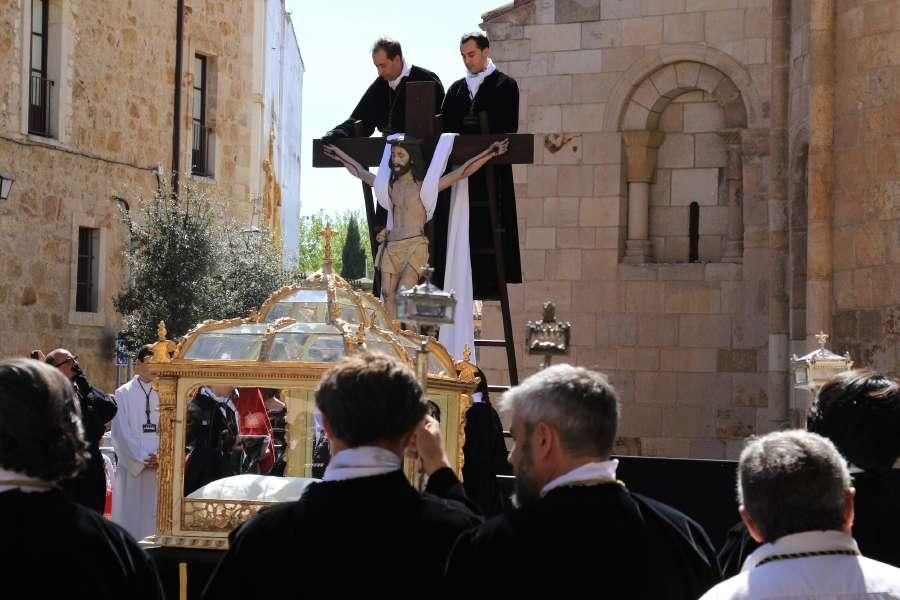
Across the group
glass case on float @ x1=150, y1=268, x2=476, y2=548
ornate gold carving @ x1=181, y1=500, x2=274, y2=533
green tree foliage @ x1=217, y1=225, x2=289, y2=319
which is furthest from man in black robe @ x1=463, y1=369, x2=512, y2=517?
green tree foliage @ x1=217, y1=225, x2=289, y2=319

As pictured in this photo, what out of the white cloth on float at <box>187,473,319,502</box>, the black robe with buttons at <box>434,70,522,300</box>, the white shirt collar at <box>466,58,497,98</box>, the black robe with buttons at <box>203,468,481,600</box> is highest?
the white shirt collar at <box>466,58,497,98</box>

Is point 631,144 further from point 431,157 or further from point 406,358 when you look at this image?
point 406,358

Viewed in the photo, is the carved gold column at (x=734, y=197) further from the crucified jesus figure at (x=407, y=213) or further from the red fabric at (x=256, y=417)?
the red fabric at (x=256, y=417)

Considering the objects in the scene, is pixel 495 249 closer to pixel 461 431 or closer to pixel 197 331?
pixel 461 431

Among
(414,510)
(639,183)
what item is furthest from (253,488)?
(639,183)

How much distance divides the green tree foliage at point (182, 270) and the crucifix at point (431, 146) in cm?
1415

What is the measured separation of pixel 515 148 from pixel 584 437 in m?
5.71

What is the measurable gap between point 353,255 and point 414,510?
175 ft

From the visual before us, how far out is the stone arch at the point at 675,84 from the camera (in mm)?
16391

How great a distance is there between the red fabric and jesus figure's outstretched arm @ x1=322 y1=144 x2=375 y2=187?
A: 10.3 feet

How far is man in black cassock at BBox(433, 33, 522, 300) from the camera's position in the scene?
388 inches

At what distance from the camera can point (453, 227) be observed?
974cm

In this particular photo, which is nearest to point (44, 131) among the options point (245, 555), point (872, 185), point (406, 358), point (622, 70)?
point (622, 70)

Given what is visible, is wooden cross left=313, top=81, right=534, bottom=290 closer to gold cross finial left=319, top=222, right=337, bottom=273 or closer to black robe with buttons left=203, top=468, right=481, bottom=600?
gold cross finial left=319, top=222, right=337, bottom=273
